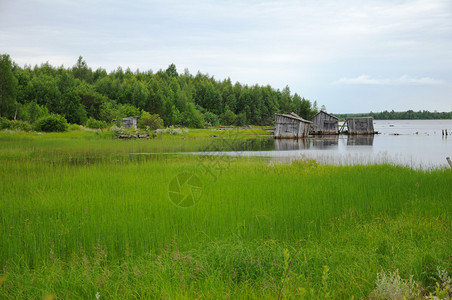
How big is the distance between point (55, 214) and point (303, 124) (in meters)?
54.9

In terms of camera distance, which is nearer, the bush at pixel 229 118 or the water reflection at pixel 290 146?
the water reflection at pixel 290 146

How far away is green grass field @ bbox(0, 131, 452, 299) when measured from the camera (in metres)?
4.67

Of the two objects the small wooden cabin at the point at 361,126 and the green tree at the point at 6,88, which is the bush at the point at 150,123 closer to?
the green tree at the point at 6,88

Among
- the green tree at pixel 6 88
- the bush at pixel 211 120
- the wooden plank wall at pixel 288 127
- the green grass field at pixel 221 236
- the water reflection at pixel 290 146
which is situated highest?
the green tree at pixel 6 88

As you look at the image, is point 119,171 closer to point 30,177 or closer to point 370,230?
point 30,177

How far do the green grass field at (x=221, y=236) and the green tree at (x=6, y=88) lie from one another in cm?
4871

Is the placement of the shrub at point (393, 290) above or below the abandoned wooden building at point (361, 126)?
below

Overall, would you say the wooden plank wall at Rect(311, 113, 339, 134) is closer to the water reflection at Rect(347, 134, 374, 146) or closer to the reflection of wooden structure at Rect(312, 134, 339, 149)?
the reflection of wooden structure at Rect(312, 134, 339, 149)

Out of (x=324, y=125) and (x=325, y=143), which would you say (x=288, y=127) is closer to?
(x=325, y=143)

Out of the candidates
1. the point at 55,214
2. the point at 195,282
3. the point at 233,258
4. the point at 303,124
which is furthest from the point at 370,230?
the point at 303,124

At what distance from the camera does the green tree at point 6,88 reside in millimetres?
52000

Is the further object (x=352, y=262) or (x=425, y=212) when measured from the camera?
(x=425, y=212)

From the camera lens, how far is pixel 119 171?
Result: 14.0m

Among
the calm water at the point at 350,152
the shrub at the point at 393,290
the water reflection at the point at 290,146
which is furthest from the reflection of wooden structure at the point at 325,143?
the shrub at the point at 393,290
